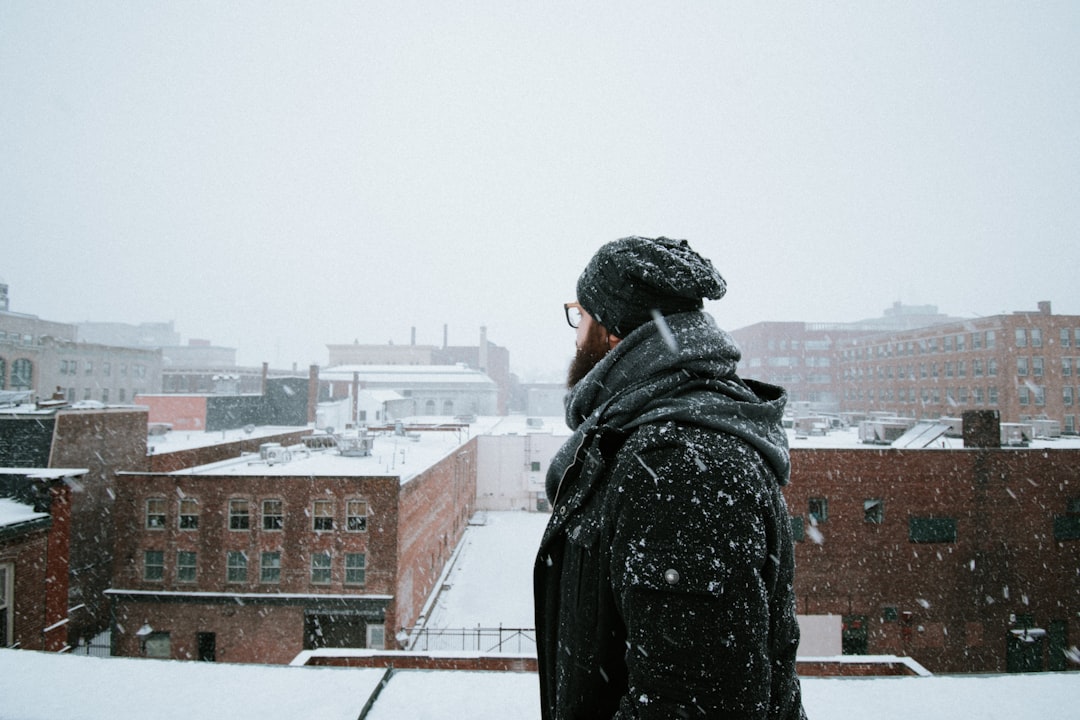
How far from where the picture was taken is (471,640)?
1563 cm

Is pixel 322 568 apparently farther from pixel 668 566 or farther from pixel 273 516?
pixel 668 566

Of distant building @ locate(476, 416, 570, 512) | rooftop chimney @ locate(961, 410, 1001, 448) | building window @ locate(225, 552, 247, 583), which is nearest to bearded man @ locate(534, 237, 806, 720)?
building window @ locate(225, 552, 247, 583)

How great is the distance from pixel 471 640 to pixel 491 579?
4062 mm

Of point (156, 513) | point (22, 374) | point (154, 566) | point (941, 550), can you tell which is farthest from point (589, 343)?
point (22, 374)

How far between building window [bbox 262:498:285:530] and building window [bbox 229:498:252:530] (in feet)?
1.46

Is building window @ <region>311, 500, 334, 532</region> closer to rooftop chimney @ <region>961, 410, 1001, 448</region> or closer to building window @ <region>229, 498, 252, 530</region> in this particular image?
building window @ <region>229, 498, 252, 530</region>

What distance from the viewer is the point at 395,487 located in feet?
51.3

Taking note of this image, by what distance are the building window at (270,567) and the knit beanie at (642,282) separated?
56.0ft

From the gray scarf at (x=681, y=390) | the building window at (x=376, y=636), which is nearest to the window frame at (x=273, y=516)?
the building window at (x=376, y=636)

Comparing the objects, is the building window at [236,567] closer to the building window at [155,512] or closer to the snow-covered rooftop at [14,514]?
the building window at [155,512]

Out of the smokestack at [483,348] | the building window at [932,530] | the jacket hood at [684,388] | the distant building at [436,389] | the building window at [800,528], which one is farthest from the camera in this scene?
the smokestack at [483,348]

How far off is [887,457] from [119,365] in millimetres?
54502

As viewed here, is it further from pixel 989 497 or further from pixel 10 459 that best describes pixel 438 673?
pixel 10 459

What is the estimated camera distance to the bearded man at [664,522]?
109cm
